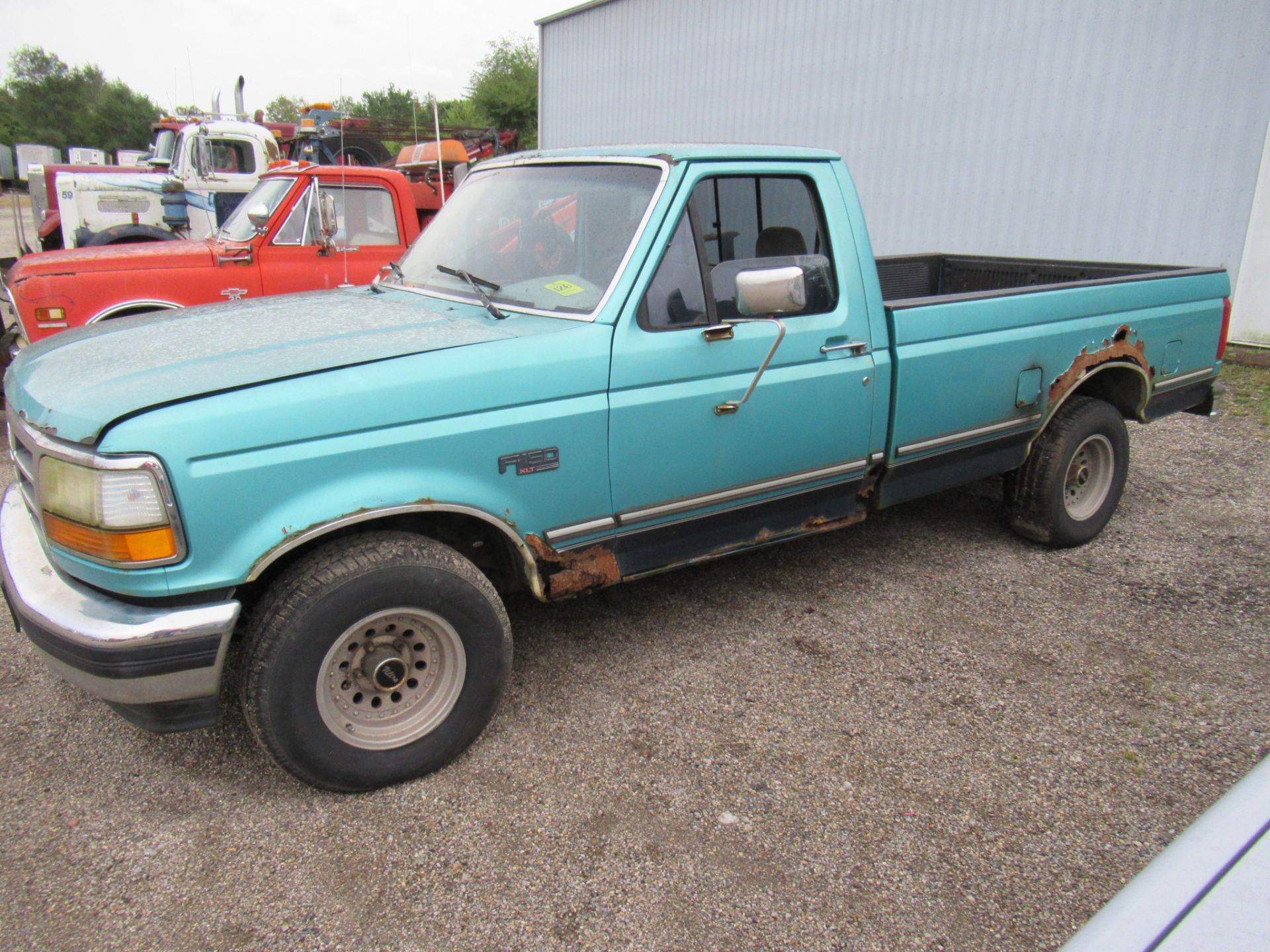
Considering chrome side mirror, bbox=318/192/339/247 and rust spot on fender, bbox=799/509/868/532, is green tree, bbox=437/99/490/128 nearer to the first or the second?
chrome side mirror, bbox=318/192/339/247

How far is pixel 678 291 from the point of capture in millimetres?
3168

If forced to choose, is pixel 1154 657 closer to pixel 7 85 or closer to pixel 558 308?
pixel 558 308

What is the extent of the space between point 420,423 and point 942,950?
2.01 meters

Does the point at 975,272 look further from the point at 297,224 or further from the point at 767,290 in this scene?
the point at 297,224

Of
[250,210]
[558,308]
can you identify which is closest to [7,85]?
[250,210]

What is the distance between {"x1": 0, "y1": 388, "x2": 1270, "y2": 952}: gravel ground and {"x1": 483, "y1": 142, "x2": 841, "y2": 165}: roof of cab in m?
1.93

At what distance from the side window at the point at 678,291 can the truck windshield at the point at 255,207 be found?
4.65 meters

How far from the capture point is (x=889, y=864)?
2.50m

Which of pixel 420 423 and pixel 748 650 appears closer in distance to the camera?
pixel 420 423

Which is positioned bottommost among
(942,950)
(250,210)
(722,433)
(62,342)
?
(942,950)

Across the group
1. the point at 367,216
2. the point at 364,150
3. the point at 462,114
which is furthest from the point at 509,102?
the point at 367,216

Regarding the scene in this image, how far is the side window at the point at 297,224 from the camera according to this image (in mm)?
6719

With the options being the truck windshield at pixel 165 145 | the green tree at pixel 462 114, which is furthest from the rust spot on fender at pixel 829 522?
the green tree at pixel 462 114

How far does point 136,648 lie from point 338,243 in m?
5.22
